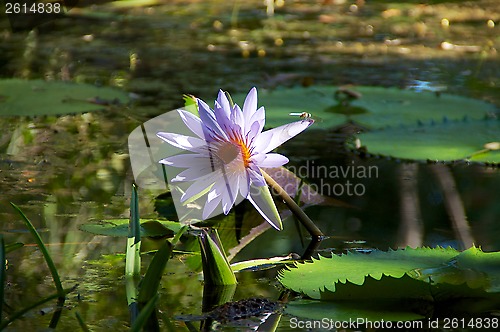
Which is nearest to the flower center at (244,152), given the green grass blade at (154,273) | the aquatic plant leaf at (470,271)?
the green grass blade at (154,273)

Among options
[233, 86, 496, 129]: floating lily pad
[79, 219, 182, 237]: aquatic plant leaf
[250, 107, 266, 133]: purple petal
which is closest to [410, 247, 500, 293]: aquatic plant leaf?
[250, 107, 266, 133]: purple petal

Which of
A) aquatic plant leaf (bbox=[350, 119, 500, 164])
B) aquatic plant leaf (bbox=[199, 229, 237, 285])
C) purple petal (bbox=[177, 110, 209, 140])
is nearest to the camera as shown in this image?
aquatic plant leaf (bbox=[199, 229, 237, 285])

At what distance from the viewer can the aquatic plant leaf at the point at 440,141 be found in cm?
265

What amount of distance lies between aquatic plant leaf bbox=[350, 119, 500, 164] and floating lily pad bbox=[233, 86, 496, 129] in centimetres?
12

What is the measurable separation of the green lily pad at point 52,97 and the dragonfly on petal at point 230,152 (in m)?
1.69

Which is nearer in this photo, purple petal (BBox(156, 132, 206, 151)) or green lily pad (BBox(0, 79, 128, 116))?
purple petal (BBox(156, 132, 206, 151))

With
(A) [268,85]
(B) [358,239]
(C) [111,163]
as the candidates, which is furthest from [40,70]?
(B) [358,239]

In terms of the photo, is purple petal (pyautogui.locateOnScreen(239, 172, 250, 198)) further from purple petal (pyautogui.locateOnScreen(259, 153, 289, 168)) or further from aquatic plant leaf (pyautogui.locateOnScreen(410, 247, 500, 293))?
aquatic plant leaf (pyautogui.locateOnScreen(410, 247, 500, 293))

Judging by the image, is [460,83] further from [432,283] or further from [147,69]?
[432,283]

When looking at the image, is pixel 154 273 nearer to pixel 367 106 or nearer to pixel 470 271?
pixel 470 271

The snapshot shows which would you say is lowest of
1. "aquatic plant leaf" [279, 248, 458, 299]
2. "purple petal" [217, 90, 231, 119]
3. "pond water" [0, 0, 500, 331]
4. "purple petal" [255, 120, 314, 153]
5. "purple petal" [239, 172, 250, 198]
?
"pond water" [0, 0, 500, 331]

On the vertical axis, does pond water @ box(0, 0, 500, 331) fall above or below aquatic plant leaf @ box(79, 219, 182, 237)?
below

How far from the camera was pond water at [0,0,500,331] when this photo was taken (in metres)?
1.71

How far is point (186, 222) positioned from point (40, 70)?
2561 millimetres
